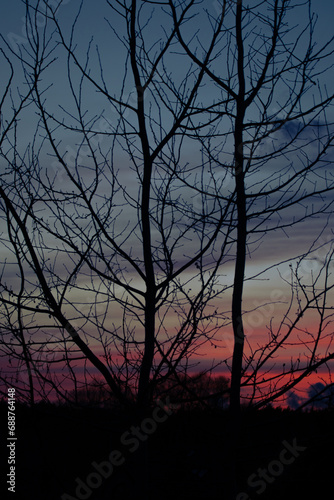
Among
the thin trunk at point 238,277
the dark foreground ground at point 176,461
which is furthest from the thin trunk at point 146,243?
the dark foreground ground at point 176,461

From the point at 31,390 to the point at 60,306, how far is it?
0.73 m

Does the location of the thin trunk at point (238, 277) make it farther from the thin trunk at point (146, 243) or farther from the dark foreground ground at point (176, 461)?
the dark foreground ground at point (176, 461)

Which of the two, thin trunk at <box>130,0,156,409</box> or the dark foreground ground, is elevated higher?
thin trunk at <box>130,0,156,409</box>

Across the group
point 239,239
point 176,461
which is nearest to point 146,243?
point 239,239

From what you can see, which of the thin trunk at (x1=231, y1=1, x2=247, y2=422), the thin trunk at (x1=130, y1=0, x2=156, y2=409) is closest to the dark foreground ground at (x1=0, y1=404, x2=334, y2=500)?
the thin trunk at (x1=130, y1=0, x2=156, y2=409)

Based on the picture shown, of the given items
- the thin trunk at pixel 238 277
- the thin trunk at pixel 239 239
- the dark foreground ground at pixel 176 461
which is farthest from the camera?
the dark foreground ground at pixel 176 461

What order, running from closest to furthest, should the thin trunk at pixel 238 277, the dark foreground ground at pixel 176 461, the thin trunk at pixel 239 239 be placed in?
1. the thin trunk at pixel 238 277
2. the thin trunk at pixel 239 239
3. the dark foreground ground at pixel 176 461

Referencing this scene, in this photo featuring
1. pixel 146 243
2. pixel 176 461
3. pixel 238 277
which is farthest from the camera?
pixel 176 461

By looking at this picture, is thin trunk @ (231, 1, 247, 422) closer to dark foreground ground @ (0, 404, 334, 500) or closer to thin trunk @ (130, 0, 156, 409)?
thin trunk @ (130, 0, 156, 409)

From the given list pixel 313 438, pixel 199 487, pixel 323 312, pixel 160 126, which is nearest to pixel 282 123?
pixel 160 126

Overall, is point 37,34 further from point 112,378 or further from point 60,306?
point 112,378

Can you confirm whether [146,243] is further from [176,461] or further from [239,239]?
[176,461]

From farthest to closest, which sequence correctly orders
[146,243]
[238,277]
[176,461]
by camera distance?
[176,461] → [146,243] → [238,277]

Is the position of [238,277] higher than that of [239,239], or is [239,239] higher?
[239,239]
